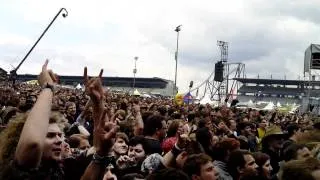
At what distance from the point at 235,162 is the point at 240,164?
0.19ft

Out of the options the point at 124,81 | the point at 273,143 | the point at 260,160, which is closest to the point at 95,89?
the point at 260,160

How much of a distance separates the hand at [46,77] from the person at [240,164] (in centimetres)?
250

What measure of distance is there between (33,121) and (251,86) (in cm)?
9842

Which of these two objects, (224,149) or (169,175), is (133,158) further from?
(169,175)

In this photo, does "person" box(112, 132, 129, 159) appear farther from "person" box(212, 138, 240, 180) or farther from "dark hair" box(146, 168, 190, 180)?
"dark hair" box(146, 168, 190, 180)

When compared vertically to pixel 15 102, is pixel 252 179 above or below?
below

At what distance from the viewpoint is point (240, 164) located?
525 cm

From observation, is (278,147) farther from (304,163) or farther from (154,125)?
(304,163)

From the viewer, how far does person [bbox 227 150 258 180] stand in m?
5.24

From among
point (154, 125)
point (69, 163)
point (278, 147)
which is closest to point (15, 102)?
point (154, 125)

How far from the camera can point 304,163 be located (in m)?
4.00

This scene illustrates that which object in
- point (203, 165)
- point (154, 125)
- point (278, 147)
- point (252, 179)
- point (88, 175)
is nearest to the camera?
point (88, 175)

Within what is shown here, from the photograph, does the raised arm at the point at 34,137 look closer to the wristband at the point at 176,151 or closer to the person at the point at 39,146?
the person at the point at 39,146

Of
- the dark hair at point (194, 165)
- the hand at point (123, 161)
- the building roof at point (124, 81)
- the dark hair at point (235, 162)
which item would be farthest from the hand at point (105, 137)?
the building roof at point (124, 81)
